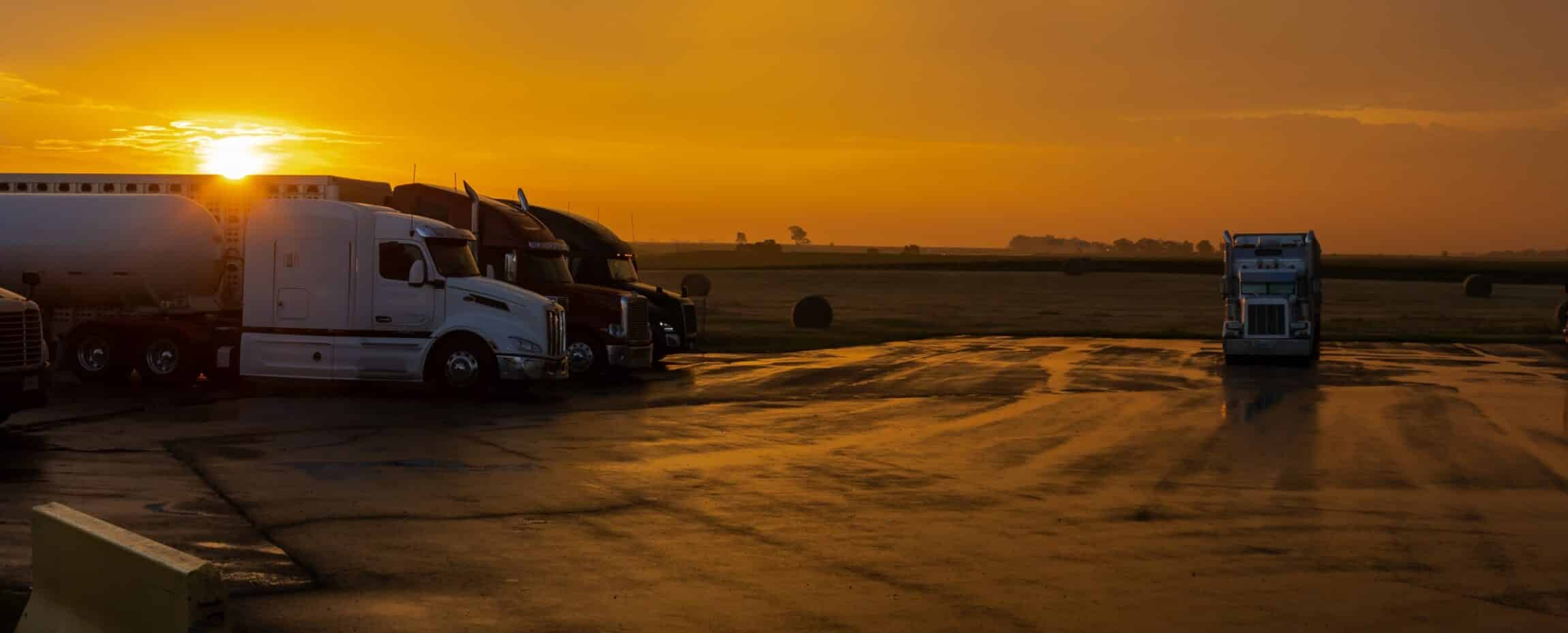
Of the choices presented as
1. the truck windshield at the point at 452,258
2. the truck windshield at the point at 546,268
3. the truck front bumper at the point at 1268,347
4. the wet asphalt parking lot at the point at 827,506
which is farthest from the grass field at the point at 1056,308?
the wet asphalt parking lot at the point at 827,506

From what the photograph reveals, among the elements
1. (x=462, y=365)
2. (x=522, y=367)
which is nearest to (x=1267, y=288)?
(x=522, y=367)

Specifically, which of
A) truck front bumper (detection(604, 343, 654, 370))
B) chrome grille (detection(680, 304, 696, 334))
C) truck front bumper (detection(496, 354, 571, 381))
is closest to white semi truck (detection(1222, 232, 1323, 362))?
chrome grille (detection(680, 304, 696, 334))

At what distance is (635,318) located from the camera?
28797mm

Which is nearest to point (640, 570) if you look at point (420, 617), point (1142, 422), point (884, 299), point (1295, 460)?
point (420, 617)

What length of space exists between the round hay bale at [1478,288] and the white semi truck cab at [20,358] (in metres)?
75.6

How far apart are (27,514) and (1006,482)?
27.1ft

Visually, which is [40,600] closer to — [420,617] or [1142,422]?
[420,617]

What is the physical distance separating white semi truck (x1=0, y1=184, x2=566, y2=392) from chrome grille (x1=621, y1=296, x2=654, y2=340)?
349 centimetres

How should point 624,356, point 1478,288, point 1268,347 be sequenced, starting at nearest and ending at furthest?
point 624,356 < point 1268,347 < point 1478,288

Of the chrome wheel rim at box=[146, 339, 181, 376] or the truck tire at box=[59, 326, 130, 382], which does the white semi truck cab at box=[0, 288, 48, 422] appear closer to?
the chrome wheel rim at box=[146, 339, 181, 376]

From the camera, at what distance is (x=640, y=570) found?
10078 mm

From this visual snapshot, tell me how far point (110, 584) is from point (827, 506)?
7052 millimetres

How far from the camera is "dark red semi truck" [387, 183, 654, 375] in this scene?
2836 cm

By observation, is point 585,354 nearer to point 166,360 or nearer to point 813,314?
point 166,360
